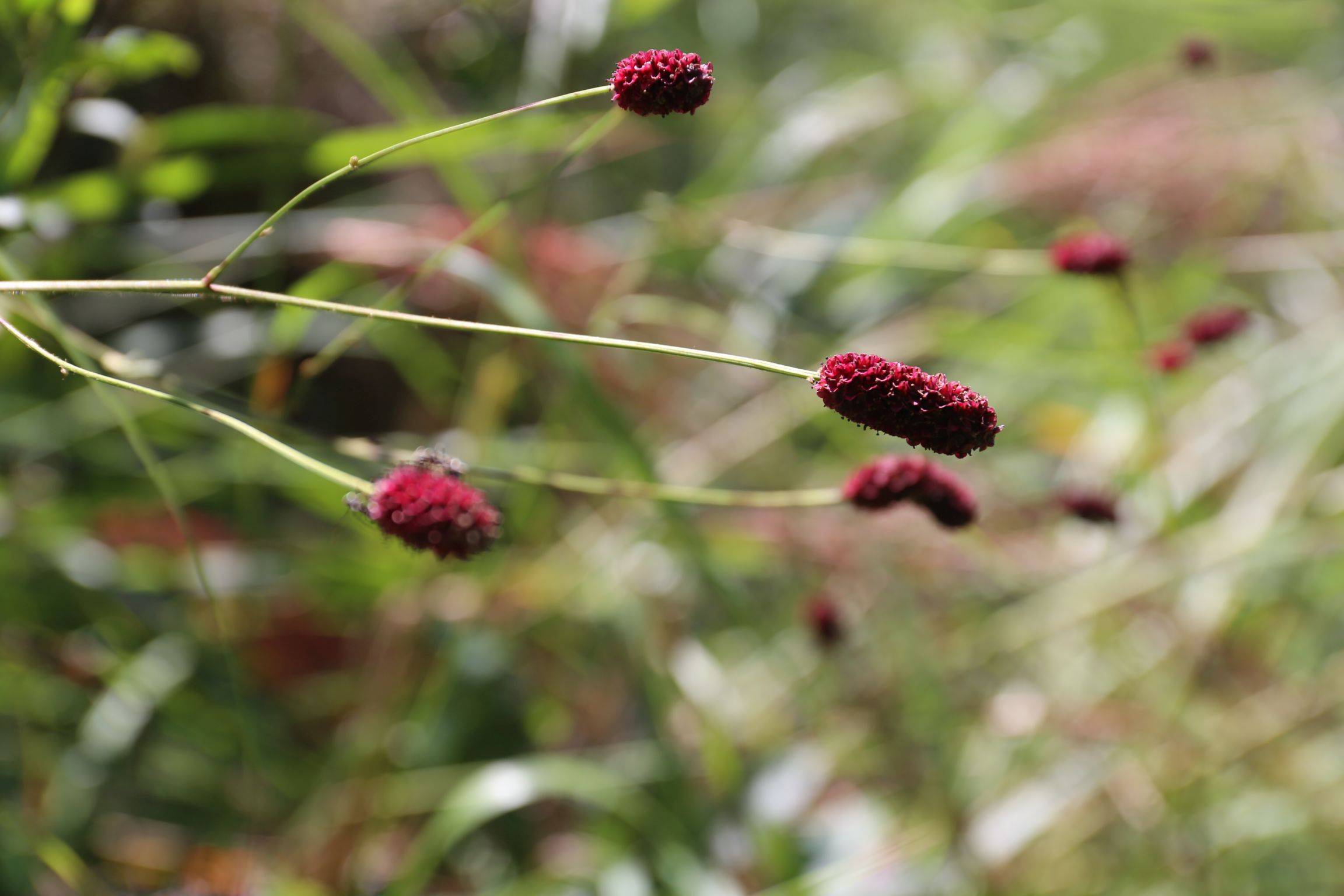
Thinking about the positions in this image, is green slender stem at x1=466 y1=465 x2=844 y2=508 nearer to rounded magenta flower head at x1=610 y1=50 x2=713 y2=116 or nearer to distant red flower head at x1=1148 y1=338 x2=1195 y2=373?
rounded magenta flower head at x1=610 y1=50 x2=713 y2=116

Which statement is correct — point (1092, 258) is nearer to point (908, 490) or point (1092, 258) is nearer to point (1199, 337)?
point (1199, 337)

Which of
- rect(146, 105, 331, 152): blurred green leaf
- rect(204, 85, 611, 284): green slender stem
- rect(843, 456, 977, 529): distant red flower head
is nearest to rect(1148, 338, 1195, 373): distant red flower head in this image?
rect(843, 456, 977, 529): distant red flower head

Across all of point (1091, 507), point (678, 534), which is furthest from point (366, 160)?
point (1091, 507)

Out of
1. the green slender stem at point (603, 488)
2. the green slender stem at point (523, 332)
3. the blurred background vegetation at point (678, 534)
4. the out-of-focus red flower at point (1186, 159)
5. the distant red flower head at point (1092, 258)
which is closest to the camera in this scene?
the green slender stem at point (523, 332)

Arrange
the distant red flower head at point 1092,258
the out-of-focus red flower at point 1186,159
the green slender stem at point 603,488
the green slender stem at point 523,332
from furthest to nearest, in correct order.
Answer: the out-of-focus red flower at point 1186,159, the distant red flower head at point 1092,258, the green slender stem at point 603,488, the green slender stem at point 523,332

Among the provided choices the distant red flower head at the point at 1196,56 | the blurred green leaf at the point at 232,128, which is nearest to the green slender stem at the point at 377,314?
the blurred green leaf at the point at 232,128

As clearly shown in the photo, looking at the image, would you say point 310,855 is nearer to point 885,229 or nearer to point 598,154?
point 885,229

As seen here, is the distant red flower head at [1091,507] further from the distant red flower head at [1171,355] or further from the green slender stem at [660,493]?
the green slender stem at [660,493]
